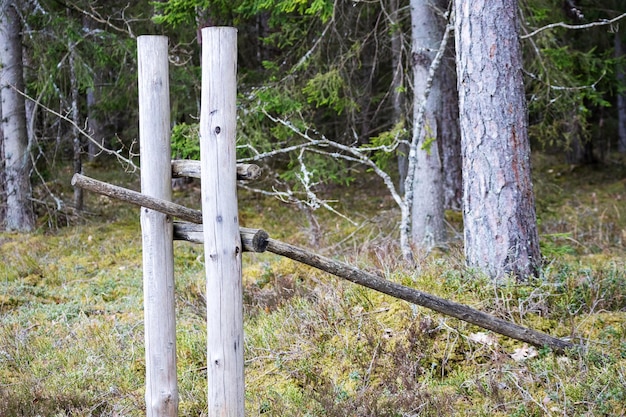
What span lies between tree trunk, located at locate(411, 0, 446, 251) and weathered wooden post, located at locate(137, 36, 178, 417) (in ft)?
17.2

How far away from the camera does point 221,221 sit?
13.2 feet

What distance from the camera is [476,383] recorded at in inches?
182

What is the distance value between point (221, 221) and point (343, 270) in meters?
1.04

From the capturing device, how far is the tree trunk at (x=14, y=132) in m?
12.0

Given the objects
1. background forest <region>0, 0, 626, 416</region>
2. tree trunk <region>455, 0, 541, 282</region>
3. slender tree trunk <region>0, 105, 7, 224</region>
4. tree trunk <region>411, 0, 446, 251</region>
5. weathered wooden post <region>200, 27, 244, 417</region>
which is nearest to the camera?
weathered wooden post <region>200, 27, 244, 417</region>

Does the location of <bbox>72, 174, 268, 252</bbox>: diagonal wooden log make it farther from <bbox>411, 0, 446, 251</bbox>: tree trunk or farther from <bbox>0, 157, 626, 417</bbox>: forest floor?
<bbox>411, 0, 446, 251</bbox>: tree trunk

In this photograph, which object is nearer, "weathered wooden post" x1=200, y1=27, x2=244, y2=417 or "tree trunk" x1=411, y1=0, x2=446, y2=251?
"weathered wooden post" x1=200, y1=27, x2=244, y2=417

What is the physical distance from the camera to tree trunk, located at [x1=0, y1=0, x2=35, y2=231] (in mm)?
12000

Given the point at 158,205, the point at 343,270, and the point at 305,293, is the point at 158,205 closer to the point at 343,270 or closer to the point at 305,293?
the point at 343,270

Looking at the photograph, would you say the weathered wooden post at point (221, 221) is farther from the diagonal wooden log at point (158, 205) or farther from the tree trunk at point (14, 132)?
the tree trunk at point (14, 132)

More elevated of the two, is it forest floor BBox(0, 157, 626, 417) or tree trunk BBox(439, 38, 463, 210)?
tree trunk BBox(439, 38, 463, 210)

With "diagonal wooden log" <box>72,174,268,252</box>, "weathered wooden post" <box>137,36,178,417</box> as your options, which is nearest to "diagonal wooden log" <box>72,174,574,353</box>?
"diagonal wooden log" <box>72,174,268,252</box>

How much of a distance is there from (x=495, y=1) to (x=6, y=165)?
10.0 m

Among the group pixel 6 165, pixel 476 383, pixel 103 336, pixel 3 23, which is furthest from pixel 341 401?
pixel 3 23
